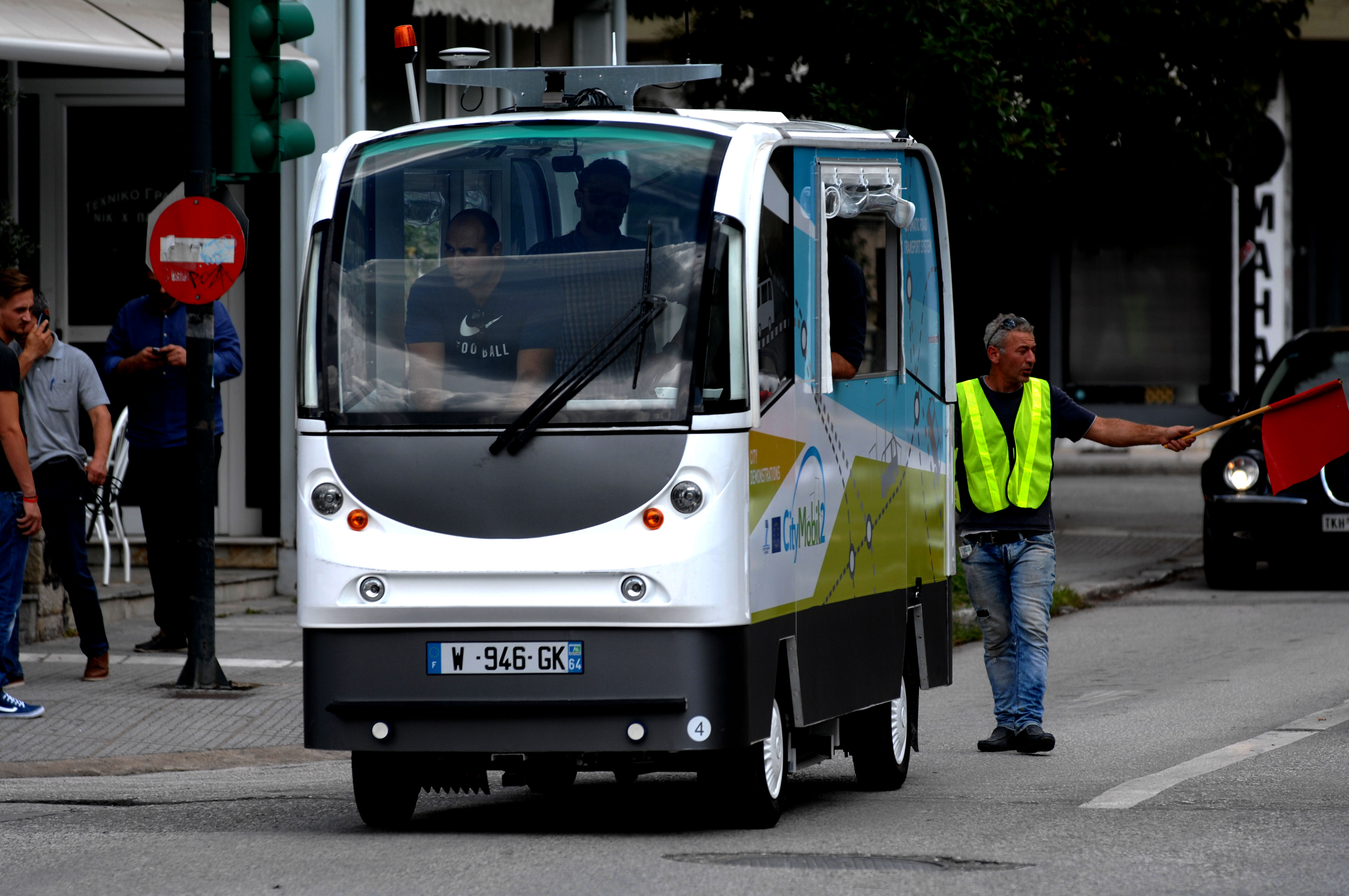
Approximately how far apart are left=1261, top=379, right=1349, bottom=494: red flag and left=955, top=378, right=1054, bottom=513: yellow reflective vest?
1.05m

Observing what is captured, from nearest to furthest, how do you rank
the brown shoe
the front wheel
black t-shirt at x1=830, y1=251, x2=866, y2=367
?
black t-shirt at x1=830, y1=251, x2=866, y2=367
the brown shoe
the front wheel

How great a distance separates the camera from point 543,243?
24.2ft

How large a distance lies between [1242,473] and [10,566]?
31.1 feet

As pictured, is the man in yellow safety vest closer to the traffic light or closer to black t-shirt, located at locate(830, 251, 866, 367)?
black t-shirt, located at locate(830, 251, 866, 367)

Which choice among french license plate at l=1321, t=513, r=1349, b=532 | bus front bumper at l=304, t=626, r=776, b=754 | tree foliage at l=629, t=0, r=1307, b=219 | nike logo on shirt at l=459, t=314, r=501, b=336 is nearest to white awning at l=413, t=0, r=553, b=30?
tree foliage at l=629, t=0, r=1307, b=219

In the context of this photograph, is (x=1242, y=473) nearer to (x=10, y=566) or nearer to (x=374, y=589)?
(x=10, y=566)

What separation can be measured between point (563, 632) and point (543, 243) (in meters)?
1.31

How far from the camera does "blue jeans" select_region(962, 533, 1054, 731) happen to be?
9.94 m

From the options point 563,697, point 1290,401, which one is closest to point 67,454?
point 563,697

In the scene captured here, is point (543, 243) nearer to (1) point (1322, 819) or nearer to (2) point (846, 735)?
(2) point (846, 735)

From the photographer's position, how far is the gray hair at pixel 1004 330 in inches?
397

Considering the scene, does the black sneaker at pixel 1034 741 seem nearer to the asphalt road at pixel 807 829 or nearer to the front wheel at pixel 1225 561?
the asphalt road at pixel 807 829

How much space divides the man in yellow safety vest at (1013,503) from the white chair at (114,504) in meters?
6.01

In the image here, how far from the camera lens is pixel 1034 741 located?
9742mm
